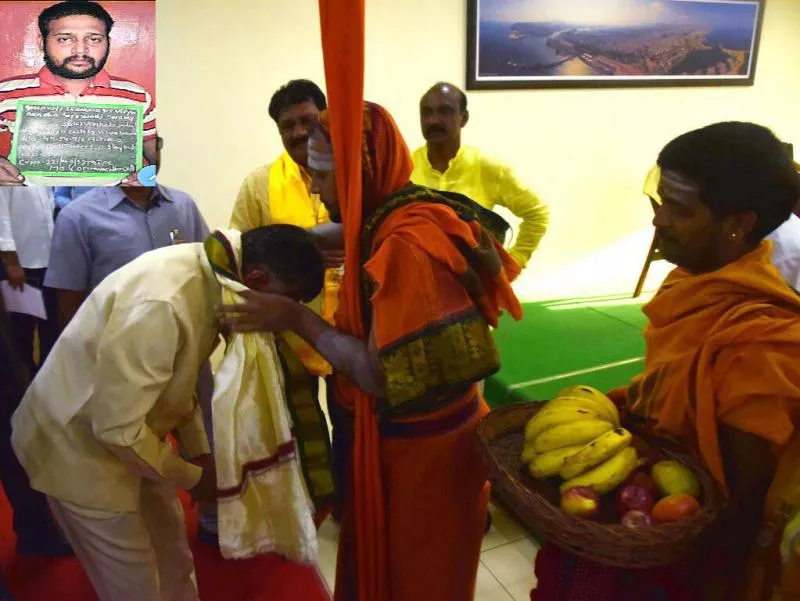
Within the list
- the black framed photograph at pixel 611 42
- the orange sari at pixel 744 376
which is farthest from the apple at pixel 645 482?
the black framed photograph at pixel 611 42

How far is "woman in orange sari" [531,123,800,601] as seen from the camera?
1085 mm

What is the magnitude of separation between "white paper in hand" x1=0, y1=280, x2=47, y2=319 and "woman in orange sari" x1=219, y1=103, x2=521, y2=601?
183 cm

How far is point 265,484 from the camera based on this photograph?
4.49 ft

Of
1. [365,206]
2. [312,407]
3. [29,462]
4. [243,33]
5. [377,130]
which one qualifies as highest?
[243,33]

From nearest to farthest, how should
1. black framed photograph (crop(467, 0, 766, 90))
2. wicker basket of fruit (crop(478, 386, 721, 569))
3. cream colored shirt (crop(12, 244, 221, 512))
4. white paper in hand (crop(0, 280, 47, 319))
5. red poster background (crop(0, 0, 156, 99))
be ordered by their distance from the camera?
wicker basket of fruit (crop(478, 386, 721, 569)), cream colored shirt (crop(12, 244, 221, 512)), red poster background (crop(0, 0, 156, 99)), white paper in hand (crop(0, 280, 47, 319)), black framed photograph (crop(467, 0, 766, 90))

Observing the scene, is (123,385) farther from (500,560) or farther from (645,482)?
(500,560)

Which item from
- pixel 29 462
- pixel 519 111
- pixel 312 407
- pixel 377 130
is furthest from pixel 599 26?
pixel 29 462

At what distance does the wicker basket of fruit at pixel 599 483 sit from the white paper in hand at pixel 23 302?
2.21m

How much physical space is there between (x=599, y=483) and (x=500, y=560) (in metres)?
1.20

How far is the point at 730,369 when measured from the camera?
43.8 inches

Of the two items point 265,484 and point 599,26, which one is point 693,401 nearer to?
point 265,484

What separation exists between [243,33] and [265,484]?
2818mm

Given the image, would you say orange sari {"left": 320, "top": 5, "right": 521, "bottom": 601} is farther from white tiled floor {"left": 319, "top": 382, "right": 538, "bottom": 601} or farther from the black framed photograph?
the black framed photograph

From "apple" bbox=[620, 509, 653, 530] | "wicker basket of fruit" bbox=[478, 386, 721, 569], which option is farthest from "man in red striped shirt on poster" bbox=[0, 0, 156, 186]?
"apple" bbox=[620, 509, 653, 530]
